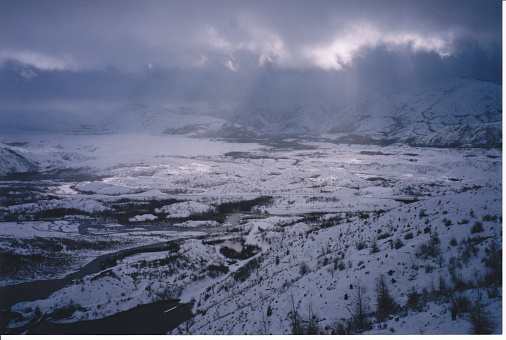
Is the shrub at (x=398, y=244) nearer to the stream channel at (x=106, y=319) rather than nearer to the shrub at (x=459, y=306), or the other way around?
the shrub at (x=459, y=306)

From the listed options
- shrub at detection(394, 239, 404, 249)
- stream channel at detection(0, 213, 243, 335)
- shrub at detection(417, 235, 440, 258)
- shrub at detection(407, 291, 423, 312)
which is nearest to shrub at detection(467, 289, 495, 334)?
shrub at detection(407, 291, 423, 312)

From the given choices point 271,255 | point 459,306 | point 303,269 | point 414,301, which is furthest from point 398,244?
point 271,255

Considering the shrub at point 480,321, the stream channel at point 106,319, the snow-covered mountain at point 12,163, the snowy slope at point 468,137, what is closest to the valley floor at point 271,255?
the shrub at point 480,321

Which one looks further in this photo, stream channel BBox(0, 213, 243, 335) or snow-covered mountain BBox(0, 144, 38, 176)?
snow-covered mountain BBox(0, 144, 38, 176)

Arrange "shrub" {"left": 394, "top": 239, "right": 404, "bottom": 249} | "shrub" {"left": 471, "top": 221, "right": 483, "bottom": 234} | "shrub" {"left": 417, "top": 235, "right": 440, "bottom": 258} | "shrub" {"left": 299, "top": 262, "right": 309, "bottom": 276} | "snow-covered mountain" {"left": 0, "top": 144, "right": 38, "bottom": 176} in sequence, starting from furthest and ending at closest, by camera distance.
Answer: "snow-covered mountain" {"left": 0, "top": 144, "right": 38, "bottom": 176}
"shrub" {"left": 299, "top": 262, "right": 309, "bottom": 276}
"shrub" {"left": 394, "top": 239, "right": 404, "bottom": 249}
"shrub" {"left": 471, "top": 221, "right": 483, "bottom": 234}
"shrub" {"left": 417, "top": 235, "right": 440, "bottom": 258}

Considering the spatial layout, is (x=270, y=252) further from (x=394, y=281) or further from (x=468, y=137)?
(x=468, y=137)

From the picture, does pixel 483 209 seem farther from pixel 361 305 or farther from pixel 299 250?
pixel 299 250

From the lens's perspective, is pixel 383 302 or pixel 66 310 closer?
pixel 383 302

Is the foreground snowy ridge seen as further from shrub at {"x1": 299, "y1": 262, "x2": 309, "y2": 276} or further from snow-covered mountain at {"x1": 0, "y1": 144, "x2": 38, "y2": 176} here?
snow-covered mountain at {"x1": 0, "y1": 144, "x2": 38, "y2": 176}

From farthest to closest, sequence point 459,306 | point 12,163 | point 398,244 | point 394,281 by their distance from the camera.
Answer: point 12,163, point 398,244, point 394,281, point 459,306

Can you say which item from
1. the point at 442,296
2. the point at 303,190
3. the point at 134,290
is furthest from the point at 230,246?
the point at 303,190

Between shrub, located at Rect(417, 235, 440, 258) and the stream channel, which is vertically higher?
shrub, located at Rect(417, 235, 440, 258)

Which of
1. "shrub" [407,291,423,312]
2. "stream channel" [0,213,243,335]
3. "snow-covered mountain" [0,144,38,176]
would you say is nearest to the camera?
"shrub" [407,291,423,312]
